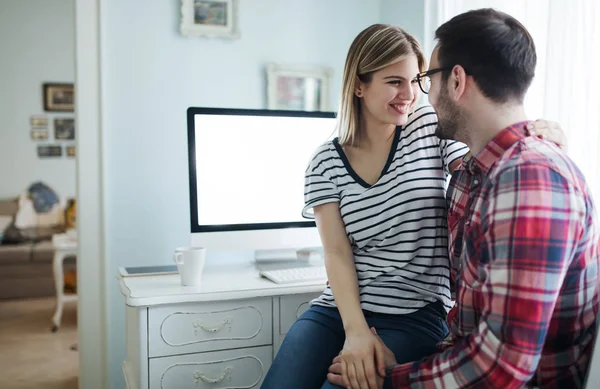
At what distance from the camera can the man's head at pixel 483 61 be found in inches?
43.6

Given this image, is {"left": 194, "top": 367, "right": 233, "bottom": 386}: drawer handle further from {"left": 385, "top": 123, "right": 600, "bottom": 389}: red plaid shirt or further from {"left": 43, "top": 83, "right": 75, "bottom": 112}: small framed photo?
{"left": 43, "top": 83, "right": 75, "bottom": 112}: small framed photo

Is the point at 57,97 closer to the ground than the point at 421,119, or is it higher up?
higher up

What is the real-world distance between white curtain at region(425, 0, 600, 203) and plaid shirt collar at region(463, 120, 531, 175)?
1.44 ft

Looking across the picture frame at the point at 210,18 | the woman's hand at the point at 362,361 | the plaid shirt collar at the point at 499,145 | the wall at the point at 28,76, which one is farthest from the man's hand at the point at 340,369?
the wall at the point at 28,76

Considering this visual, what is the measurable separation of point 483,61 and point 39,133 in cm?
569

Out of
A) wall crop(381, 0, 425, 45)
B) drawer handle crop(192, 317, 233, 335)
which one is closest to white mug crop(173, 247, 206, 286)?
drawer handle crop(192, 317, 233, 335)

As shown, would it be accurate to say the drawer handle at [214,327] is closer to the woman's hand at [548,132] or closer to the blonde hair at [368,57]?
the blonde hair at [368,57]

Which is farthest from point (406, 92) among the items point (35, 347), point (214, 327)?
point (35, 347)

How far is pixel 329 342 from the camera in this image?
138 cm

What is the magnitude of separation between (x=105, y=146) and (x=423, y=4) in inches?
50.7

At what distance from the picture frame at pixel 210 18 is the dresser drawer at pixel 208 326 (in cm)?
110

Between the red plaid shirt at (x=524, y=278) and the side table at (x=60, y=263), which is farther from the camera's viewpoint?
the side table at (x=60, y=263)

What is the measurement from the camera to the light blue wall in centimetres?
223

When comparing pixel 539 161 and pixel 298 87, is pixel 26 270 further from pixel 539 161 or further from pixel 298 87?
pixel 539 161
